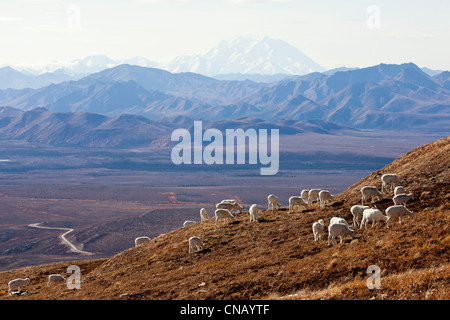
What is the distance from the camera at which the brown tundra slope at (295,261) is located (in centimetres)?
1661

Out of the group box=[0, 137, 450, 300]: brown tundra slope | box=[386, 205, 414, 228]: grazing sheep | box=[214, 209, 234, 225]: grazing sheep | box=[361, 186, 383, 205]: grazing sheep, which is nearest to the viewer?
box=[0, 137, 450, 300]: brown tundra slope

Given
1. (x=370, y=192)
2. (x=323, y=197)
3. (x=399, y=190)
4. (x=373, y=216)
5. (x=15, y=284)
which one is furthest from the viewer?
(x=323, y=197)

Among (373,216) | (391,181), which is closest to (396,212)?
(373,216)

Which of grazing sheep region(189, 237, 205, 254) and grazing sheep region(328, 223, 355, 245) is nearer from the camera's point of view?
grazing sheep region(328, 223, 355, 245)

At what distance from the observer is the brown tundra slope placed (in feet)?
54.5

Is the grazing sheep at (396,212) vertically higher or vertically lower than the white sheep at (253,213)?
higher

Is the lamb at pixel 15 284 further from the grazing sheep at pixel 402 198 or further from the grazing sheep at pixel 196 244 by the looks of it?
the grazing sheep at pixel 402 198

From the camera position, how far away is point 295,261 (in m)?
20.5

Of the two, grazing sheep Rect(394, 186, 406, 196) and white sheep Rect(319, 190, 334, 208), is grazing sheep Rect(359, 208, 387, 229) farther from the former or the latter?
white sheep Rect(319, 190, 334, 208)

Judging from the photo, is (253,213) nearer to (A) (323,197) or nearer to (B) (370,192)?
(A) (323,197)

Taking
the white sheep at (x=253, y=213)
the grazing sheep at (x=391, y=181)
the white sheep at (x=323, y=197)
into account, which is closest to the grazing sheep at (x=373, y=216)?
the grazing sheep at (x=391, y=181)

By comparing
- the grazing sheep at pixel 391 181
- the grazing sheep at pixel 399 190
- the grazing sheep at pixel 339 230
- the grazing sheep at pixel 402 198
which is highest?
the grazing sheep at pixel 391 181

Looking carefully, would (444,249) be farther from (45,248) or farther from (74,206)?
(74,206)

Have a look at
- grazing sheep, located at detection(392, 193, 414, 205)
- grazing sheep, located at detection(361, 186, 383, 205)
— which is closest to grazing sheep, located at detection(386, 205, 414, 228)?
grazing sheep, located at detection(392, 193, 414, 205)
